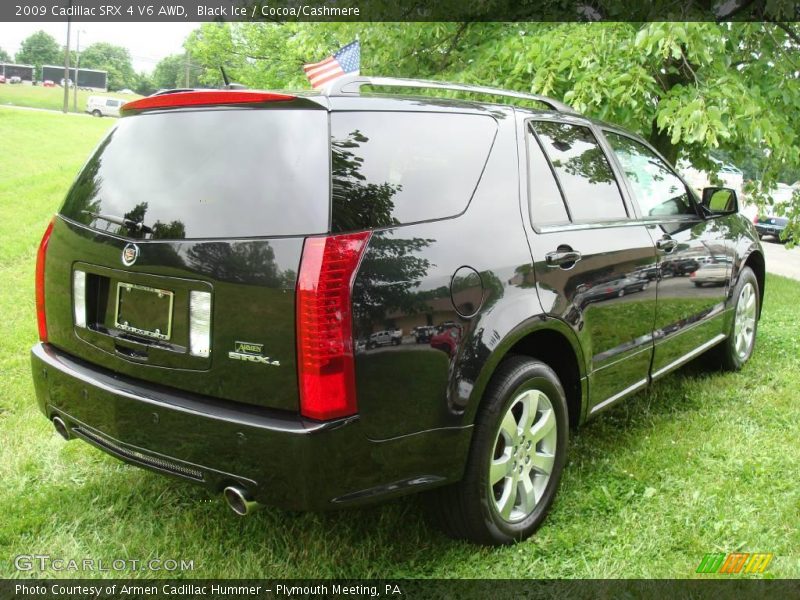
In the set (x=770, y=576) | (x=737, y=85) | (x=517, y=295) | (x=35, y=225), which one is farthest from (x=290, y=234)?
(x=35, y=225)

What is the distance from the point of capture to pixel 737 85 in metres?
6.64

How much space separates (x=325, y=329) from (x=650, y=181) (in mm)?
2824

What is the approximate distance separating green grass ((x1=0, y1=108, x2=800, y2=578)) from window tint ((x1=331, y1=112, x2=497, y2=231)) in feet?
4.53

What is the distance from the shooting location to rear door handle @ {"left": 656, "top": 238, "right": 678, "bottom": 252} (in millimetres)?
3925

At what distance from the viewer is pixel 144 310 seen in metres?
2.55

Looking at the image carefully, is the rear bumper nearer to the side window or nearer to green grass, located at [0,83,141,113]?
the side window

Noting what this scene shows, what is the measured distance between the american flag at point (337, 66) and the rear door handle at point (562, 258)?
5.63 metres

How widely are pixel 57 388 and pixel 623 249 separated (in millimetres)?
2639

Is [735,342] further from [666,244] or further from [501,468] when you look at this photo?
[501,468]

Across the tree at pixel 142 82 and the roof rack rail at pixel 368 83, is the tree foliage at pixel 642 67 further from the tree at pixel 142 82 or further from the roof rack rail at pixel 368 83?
the tree at pixel 142 82

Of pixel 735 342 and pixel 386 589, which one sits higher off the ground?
pixel 735 342

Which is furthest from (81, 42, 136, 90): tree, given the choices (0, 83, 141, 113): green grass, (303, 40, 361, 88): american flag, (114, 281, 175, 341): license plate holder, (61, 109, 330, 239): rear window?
(114, 281, 175, 341): license plate holder

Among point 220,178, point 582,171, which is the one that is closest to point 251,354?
point 220,178

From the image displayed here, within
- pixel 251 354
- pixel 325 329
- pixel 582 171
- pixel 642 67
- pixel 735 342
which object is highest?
pixel 642 67
